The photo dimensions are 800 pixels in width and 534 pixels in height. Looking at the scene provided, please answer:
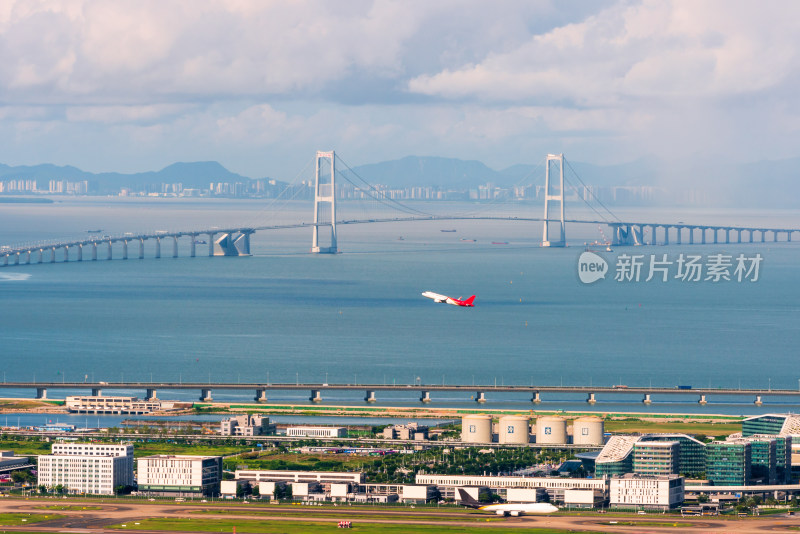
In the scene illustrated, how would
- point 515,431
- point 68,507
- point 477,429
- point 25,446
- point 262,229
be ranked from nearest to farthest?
point 68,507 → point 25,446 → point 477,429 → point 515,431 → point 262,229

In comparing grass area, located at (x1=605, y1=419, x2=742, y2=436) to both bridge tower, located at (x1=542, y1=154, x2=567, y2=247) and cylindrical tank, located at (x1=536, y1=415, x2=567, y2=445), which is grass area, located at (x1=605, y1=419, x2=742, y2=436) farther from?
bridge tower, located at (x1=542, y1=154, x2=567, y2=247)

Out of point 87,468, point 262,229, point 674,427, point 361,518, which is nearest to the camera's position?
point 361,518

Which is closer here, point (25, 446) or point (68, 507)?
point (68, 507)

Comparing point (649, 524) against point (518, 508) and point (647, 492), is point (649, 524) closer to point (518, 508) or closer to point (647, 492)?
point (647, 492)

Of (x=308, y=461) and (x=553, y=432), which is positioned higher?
(x=553, y=432)

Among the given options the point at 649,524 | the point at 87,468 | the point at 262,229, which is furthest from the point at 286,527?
the point at 262,229

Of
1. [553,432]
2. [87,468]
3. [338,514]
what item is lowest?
[338,514]

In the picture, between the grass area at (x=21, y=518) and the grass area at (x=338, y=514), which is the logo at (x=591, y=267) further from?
the grass area at (x=21, y=518)
